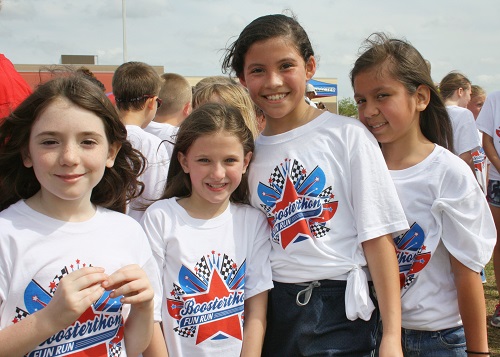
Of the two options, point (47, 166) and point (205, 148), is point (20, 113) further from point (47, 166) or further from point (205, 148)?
point (205, 148)

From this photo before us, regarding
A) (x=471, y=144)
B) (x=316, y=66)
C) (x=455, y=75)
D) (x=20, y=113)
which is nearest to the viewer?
(x=20, y=113)

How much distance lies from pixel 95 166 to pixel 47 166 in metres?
0.16

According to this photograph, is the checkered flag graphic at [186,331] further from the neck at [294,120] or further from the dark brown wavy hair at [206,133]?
the neck at [294,120]

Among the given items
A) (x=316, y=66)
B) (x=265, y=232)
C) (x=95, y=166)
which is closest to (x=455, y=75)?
(x=316, y=66)

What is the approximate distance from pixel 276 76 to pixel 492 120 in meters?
3.87

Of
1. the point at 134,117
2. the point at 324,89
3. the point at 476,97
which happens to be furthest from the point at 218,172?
the point at 324,89

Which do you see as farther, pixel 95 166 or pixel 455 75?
pixel 455 75

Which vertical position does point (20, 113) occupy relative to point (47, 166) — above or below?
above

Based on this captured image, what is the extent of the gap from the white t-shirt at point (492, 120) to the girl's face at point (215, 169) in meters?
3.90

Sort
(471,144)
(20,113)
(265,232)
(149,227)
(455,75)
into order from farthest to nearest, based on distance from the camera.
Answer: (455,75) → (471,144) → (265,232) → (149,227) → (20,113)

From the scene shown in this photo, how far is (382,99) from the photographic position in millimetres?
2375

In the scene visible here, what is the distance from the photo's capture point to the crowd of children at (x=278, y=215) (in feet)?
6.33

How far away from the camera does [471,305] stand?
7.36 feet

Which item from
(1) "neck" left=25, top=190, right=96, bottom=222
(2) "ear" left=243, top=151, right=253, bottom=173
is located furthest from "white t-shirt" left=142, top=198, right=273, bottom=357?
(1) "neck" left=25, top=190, right=96, bottom=222
